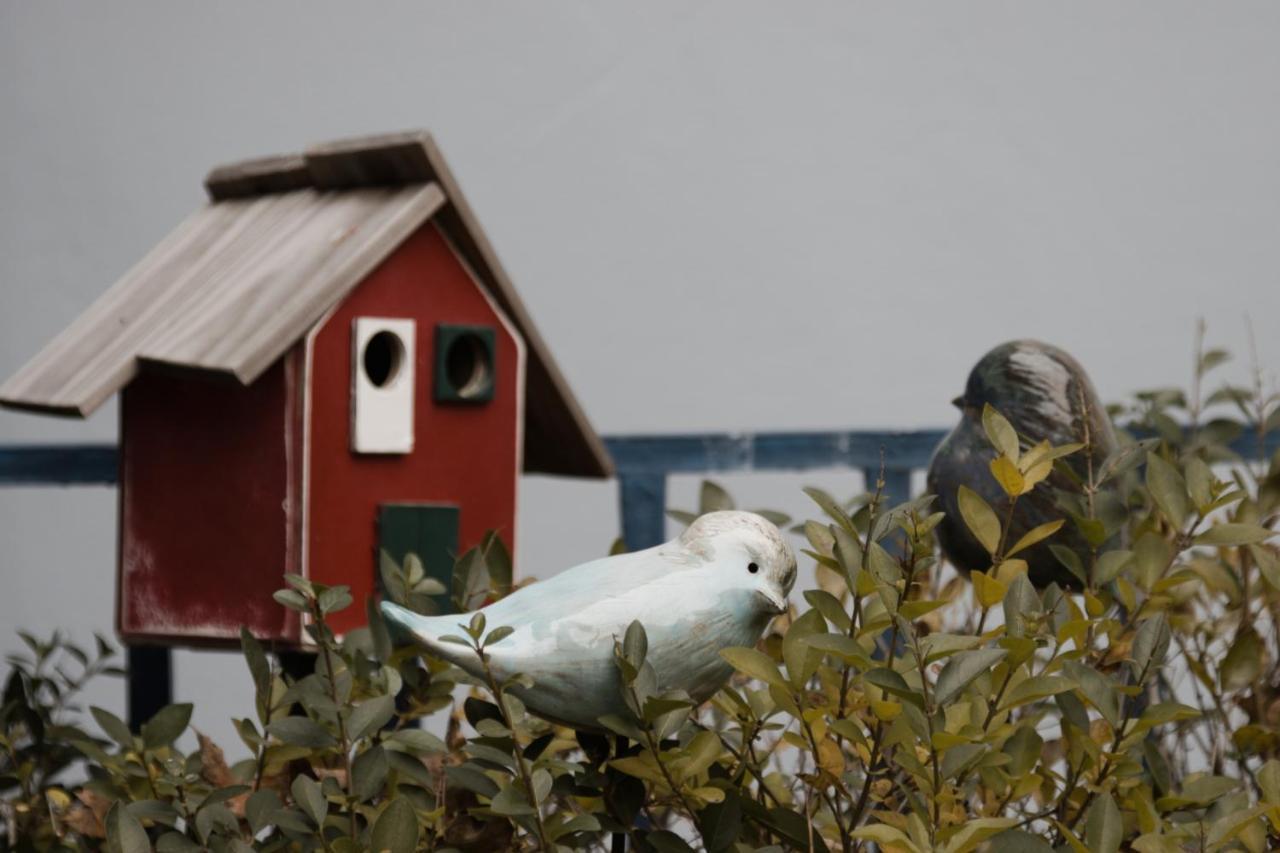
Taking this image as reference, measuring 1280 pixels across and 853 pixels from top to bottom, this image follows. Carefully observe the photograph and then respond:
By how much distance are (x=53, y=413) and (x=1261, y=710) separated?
1185 millimetres

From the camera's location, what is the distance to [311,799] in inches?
39.3

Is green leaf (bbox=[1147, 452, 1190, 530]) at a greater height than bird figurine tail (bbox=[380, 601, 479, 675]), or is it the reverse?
green leaf (bbox=[1147, 452, 1190, 530])

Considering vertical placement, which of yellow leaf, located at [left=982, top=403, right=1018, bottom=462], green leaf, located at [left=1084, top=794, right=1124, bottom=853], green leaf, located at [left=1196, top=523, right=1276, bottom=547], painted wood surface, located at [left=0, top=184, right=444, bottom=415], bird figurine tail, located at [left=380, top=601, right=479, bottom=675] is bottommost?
green leaf, located at [left=1084, top=794, right=1124, bottom=853]

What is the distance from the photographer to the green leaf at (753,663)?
90 centimetres

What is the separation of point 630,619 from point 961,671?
0.18m

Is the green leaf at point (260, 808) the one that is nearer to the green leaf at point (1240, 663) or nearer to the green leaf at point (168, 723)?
the green leaf at point (168, 723)

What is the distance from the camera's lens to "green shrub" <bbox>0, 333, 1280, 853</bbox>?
897mm

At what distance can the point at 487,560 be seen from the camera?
1.27 meters

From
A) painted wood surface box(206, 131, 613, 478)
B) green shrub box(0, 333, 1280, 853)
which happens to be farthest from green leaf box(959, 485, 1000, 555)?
painted wood surface box(206, 131, 613, 478)

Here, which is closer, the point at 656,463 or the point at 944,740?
the point at 944,740

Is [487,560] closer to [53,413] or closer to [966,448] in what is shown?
[966,448]

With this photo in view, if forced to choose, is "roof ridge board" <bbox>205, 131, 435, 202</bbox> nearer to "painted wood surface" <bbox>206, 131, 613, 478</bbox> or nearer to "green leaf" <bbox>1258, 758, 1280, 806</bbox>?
"painted wood surface" <bbox>206, 131, 613, 478</bbox>

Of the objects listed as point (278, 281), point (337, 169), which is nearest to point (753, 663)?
point (278, 281)

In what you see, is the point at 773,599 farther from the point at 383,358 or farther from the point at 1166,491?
the point at 383,358
